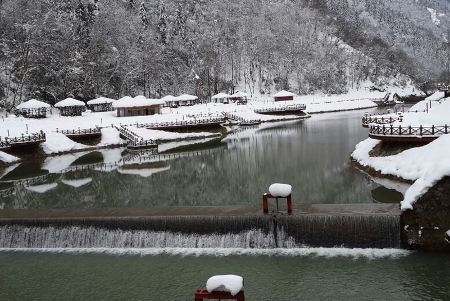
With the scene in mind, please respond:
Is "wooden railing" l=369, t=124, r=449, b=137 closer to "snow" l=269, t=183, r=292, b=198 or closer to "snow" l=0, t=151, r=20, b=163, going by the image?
"snow" l=269, t=183, r=292, b=198

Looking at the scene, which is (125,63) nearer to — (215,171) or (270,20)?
(215,171)

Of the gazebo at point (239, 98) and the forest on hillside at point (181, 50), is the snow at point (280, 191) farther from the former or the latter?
the gazebo at point (239, 98)

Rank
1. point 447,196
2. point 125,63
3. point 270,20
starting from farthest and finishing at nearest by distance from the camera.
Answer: point 270,20 → point 125,63 → point 447,196

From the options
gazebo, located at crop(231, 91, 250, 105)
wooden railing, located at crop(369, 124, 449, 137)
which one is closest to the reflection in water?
wooden railing, located at crop(369, 124, 449, 137)

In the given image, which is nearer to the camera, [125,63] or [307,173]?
[307,173]

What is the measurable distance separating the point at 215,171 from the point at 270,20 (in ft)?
440

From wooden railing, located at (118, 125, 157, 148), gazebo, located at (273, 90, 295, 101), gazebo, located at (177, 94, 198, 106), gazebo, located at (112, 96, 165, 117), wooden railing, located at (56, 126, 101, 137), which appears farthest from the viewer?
gazebo, located at (273, 90, 295, 101)

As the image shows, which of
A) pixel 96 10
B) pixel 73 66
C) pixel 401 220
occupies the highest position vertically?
pixel 96 10

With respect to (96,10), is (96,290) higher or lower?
lower

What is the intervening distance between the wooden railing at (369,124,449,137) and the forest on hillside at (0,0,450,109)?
59.5 m

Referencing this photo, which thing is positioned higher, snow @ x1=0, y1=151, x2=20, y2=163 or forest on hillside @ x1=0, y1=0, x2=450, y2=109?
forest on hillside @ x1=0, y1=0, x2=450, y2=109

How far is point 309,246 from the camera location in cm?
2045

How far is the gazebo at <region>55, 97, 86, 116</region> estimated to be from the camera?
230 feet

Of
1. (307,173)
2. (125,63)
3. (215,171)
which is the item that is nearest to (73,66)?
(125,63)
